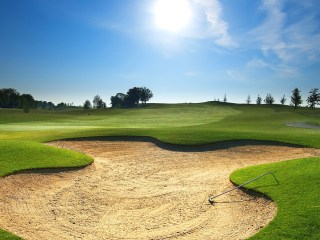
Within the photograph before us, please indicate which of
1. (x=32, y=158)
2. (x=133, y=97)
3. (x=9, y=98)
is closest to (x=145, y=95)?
(x=133, y=97)

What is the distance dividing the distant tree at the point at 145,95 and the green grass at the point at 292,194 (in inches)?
6633

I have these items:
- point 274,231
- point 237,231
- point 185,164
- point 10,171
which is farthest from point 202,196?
point 10,171

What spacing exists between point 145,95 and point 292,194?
6872 inches

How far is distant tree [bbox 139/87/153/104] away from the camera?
185375mm

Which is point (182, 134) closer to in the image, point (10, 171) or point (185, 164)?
point (185, 164)

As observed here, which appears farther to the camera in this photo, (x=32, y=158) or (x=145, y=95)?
(x=145, y=95)

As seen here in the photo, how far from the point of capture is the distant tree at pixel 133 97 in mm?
184000

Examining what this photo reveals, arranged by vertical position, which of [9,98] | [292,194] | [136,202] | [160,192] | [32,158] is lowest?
[136,202]

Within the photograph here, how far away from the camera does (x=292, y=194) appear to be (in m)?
13.2

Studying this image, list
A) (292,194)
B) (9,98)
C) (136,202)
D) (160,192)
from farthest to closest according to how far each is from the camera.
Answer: (9,98) < (160,192) < (136,202) < (292,194)

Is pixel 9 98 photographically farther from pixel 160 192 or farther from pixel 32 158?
pixel 160 192

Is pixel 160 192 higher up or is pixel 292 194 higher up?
pixel 292 194

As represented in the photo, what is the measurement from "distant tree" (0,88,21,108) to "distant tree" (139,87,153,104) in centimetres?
7094

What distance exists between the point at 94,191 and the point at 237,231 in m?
9.05
